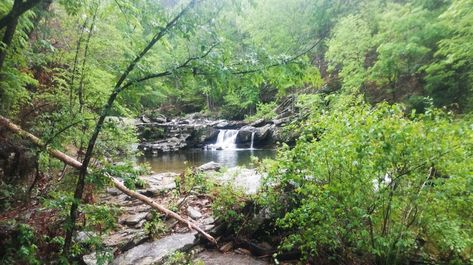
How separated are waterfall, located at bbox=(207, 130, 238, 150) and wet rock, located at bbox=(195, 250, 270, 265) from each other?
18519 mm

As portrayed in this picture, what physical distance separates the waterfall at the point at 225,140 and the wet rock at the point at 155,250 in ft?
59.8

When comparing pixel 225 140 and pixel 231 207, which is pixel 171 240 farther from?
pixel 225 140

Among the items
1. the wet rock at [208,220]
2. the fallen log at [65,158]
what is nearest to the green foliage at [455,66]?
the wet rock at [208,220]

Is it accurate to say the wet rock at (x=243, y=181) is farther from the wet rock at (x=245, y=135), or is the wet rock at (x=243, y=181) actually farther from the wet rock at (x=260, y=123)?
the wet rock at (x=260, y=123)

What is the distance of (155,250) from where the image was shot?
4539 mm

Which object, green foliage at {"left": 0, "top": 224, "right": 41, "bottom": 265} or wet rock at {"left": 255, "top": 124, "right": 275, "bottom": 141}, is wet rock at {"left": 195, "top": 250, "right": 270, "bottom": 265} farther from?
wet rock at {"left": 255, "top": 124, "right": 275, "bottom": 141}

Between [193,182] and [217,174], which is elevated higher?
[217,174]

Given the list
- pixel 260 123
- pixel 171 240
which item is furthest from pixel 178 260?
pixel 260 123

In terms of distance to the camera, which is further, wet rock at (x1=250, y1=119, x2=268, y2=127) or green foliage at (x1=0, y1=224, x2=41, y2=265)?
wet rock at (x1=250, y1=119, x2=268, y2=127)

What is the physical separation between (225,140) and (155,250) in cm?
2050

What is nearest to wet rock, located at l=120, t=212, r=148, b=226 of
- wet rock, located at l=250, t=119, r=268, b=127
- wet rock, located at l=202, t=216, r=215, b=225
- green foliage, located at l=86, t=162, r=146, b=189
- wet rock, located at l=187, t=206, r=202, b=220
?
wet rock, located at l=187, t=206, r=202, b=220

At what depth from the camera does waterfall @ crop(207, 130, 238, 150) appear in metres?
23.9

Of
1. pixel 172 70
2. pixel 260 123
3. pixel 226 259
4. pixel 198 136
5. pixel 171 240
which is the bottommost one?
pixel 226 259

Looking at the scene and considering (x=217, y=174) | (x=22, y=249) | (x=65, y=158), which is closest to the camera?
(x=22, y=249)
